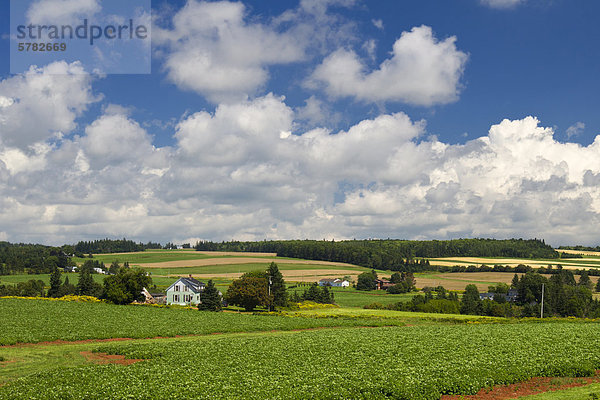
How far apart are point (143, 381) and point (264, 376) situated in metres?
6.83

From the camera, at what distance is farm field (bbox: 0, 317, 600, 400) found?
23.4 metres

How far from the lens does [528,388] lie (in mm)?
25484

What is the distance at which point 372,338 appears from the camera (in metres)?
42.8

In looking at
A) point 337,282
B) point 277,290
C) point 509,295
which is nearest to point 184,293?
point 277,290

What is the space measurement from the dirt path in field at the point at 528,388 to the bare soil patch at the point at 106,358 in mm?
22478

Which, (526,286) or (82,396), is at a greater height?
(82,396)

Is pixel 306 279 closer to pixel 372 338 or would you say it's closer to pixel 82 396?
pixel 372 338

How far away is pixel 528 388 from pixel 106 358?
96.5 feet

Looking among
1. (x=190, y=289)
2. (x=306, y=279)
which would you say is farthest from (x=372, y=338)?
(x=306, y=279)

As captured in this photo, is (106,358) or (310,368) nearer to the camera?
(310,368)

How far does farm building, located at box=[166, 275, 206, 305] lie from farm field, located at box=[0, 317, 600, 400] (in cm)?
7396

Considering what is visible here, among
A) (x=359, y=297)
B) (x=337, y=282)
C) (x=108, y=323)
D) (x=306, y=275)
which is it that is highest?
(x=108, y=323)

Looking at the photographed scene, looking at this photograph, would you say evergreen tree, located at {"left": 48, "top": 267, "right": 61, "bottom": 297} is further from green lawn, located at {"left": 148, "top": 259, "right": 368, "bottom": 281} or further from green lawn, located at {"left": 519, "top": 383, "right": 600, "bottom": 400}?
green lawn, located at {"left": 519, "top": 383, "right": 600, "bottom": 400}

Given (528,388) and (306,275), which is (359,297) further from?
(528,388)
